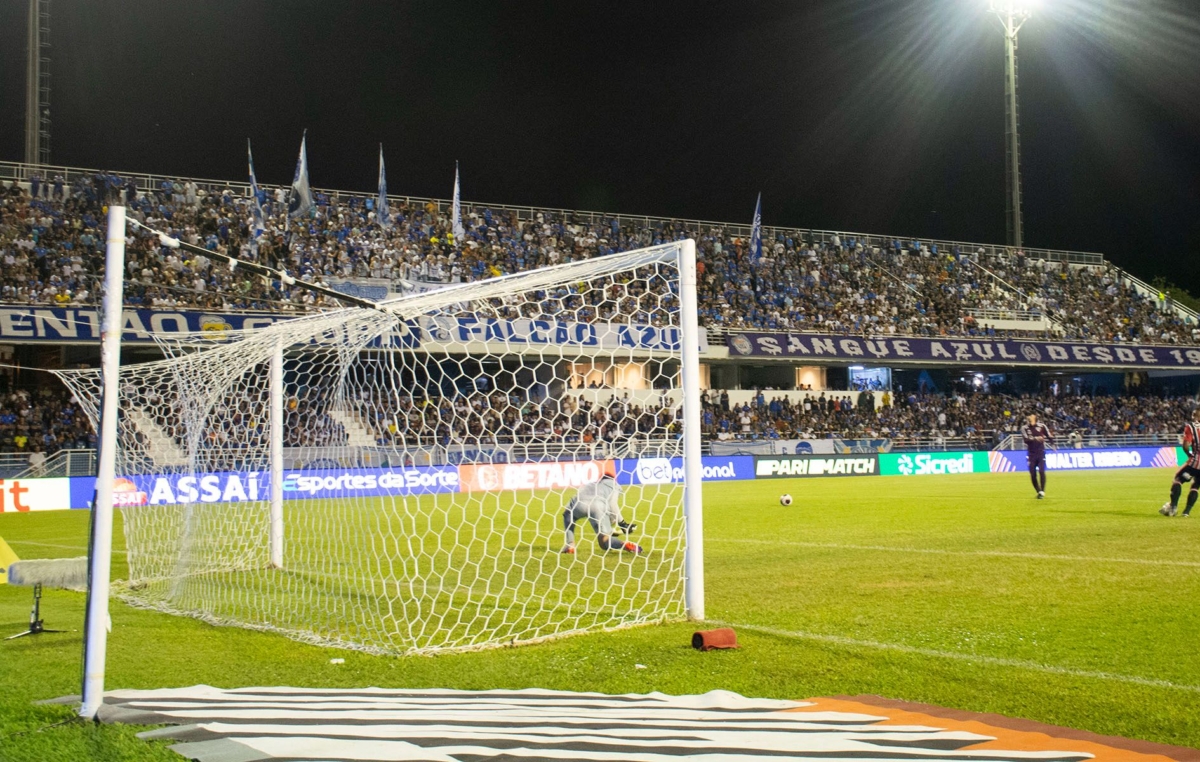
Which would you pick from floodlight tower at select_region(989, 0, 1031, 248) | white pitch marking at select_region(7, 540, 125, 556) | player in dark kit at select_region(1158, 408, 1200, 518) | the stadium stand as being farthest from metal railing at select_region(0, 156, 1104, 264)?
player in dark kit at select_region(1158, 408, 1200, 518)

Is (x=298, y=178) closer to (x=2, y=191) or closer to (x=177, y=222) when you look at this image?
(x=177, y=222)

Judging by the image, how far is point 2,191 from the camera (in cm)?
2806

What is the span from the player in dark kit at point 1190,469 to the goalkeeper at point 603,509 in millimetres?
8714

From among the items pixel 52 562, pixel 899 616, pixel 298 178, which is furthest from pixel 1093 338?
pixel 52 562

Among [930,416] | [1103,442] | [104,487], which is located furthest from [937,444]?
[104,487]

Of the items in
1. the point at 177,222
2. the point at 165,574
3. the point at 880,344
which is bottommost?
the point at 165,574

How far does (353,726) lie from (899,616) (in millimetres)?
4471

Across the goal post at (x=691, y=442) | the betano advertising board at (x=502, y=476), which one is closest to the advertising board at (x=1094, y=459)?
the betano advertising board at (x=502, y=476)

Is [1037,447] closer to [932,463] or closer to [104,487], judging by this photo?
[932,463]

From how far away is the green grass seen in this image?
4867 mm

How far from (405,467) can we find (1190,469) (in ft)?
36.6

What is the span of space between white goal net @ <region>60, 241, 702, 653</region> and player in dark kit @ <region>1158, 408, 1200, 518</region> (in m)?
7.69

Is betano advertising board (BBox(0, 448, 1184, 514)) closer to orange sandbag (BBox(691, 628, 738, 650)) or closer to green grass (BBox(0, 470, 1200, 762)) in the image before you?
green grass (BBox(0, 470, 1200, 762))

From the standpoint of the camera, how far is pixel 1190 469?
14.2 metres
